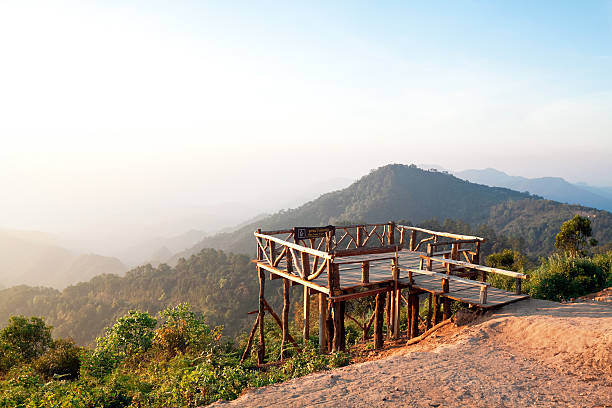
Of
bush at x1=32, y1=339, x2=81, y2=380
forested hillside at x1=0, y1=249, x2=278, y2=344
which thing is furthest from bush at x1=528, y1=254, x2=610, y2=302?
forested hillside at x1=0, y1=249, x2=278, y2=344

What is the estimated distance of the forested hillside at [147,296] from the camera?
200 ft

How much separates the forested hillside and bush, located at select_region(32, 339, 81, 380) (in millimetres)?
45274

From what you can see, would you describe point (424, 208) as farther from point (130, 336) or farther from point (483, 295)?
point (130, 336)

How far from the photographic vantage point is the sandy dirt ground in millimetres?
5441

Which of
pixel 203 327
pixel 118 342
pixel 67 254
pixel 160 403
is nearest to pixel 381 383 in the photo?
pixel 160 403

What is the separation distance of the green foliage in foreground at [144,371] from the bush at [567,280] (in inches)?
328

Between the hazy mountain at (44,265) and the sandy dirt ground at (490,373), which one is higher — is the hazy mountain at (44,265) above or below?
below

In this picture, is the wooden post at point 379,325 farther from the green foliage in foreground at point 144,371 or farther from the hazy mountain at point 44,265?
the hazy mountain at point 44,265

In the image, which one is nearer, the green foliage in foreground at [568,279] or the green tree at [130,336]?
the green tree at [130,336]

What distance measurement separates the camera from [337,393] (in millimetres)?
5730

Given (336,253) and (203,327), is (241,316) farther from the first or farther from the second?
(336,253)

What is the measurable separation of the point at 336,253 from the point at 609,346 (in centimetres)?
540

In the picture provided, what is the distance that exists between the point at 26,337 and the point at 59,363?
9.58 feet

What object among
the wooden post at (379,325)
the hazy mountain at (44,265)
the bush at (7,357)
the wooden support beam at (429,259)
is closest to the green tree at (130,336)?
the bush at (7,357)
